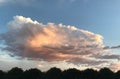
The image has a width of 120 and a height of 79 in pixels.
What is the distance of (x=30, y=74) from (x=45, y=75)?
9.95 meters

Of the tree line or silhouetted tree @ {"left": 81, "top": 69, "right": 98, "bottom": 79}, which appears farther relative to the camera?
silhouetted tree @ {"left": 81, "top": 69, "right": 98, "bottom": 79}

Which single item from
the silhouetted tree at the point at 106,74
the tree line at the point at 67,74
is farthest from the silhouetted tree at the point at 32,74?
the silhouetted tree at the point at 106,74

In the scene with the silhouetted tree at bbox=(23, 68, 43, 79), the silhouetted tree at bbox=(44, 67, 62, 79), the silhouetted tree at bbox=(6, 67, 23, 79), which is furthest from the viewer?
the silhouetted tree at bbox=(23, 68, 43, 79)

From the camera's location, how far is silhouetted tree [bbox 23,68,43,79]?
637 feet

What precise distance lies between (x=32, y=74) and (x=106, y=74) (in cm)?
3957

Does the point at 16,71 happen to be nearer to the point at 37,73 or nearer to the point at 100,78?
the point at 37,73

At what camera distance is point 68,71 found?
191000 millimetres

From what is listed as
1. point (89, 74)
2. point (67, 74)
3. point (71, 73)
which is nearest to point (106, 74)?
point (89, 74)

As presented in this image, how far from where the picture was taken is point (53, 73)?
189125mm

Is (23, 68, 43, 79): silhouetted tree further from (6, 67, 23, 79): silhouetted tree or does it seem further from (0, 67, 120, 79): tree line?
(6, 67, 23, 79): silhouetted tree

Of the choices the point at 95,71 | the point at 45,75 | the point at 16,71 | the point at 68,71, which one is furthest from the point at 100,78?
the point at 16,71

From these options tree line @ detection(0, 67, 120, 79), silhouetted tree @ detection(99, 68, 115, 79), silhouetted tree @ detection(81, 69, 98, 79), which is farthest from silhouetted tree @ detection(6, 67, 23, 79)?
silhouetted tree @ detection(99, 68, 115, 79)

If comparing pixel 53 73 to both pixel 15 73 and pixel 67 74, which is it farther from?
pixel 15 73

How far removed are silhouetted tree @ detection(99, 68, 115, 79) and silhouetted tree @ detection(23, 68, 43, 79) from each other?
32.0 meters
